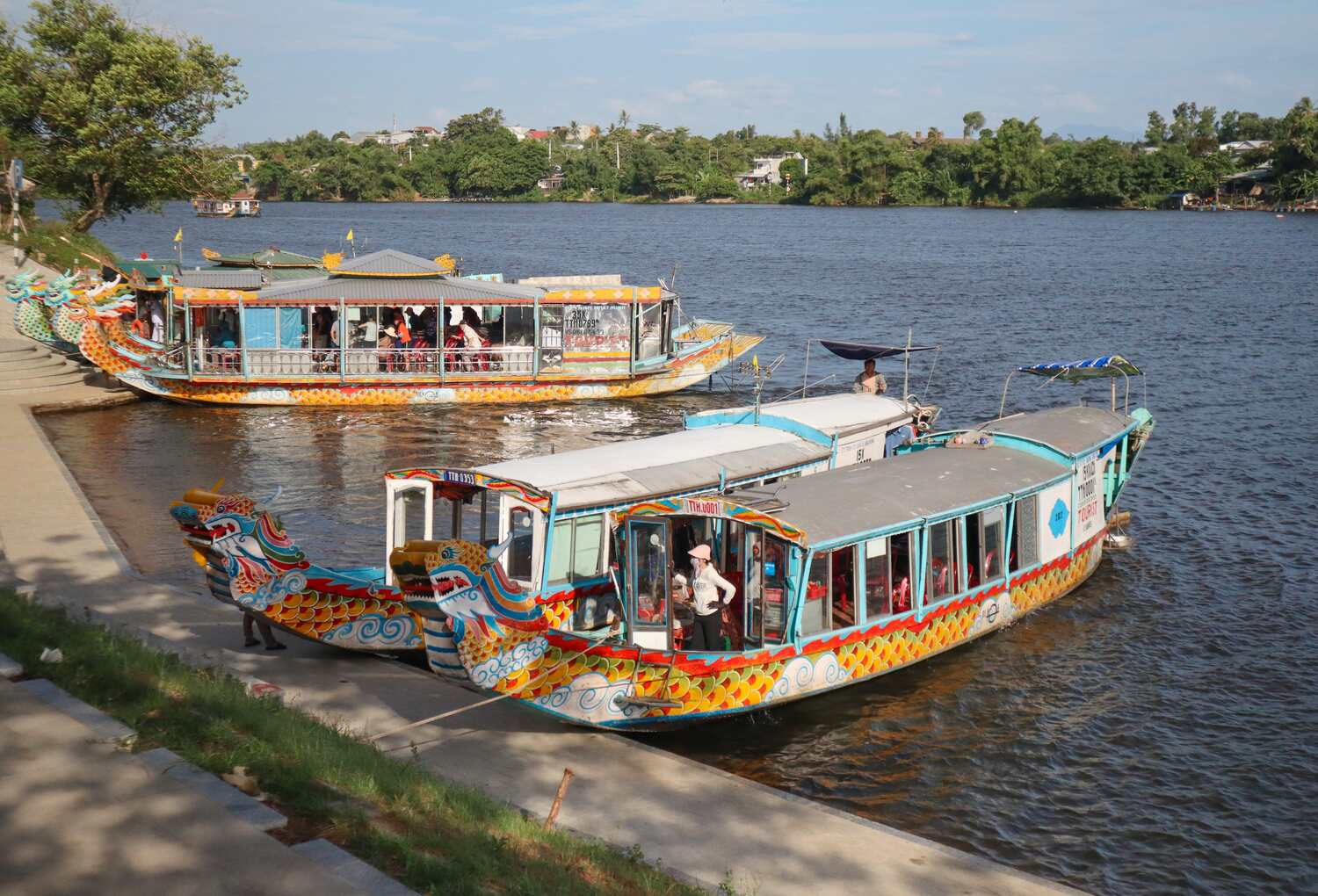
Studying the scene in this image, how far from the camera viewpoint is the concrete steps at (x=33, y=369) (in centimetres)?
3328

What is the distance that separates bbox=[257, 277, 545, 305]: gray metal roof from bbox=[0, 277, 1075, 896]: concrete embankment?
15.9 metres

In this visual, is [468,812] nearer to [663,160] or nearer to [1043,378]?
[1043,378]

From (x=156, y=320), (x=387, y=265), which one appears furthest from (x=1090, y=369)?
(x=156, y=320)

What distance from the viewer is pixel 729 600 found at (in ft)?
46.4

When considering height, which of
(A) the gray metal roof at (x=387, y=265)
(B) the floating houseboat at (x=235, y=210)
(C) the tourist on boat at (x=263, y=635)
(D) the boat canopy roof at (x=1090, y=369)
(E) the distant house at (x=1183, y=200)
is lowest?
(C) the tourist on boat at (x=263, y=635)

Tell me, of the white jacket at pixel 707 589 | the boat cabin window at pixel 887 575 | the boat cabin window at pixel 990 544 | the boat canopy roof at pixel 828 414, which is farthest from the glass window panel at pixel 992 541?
the white jacket at pixel 707 589

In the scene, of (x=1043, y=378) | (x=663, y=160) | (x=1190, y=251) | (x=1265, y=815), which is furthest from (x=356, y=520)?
(x=663, y=160)

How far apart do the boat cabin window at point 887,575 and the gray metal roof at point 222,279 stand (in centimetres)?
2490

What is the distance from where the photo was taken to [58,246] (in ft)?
169

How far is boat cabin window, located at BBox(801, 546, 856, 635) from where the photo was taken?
584 inches

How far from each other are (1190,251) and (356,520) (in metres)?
83.0

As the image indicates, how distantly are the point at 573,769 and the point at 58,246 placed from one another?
46.6 m

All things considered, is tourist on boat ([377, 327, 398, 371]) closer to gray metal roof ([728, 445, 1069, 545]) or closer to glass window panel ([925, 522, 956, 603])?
gray metal roof ([728, 445, 1069, 545])

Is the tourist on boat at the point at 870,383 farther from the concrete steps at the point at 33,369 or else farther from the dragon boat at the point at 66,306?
the concrete steps at the point at 33,369
